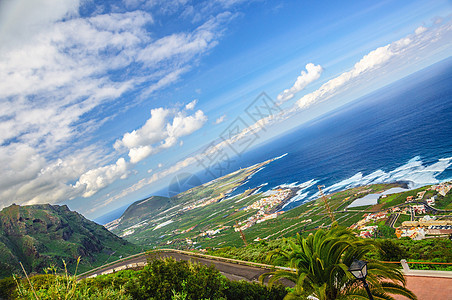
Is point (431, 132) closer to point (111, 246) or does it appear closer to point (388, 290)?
point (388, 290)

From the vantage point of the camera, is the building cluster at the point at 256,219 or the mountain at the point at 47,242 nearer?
the mountain at the point at 47,242

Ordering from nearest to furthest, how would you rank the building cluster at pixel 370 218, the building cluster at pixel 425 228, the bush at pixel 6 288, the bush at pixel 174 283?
the bush at pixel 174 283 < the bush at pixel 6 288 < the building cluster at pixel 425 228 < the building cluster at pixel 370 218

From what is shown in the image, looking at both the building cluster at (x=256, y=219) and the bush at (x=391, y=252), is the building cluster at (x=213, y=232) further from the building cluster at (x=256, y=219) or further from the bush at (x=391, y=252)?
the bush at (x=391, y=252)

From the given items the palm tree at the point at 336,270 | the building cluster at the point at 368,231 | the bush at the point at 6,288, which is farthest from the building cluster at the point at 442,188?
the bush at the point at 6,288

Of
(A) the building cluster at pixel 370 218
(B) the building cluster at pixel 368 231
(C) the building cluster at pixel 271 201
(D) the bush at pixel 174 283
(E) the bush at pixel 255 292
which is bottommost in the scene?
(C) the building cluster at pixel 271 201

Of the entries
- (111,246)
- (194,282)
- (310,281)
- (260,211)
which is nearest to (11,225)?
(111,246)

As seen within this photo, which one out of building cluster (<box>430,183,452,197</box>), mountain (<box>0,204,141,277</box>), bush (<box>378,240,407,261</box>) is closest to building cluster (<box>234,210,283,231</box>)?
Result: mountain (<box>0,204,141,277</box>)

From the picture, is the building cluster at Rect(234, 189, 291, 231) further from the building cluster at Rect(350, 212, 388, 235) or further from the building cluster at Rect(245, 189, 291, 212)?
the building cluster at Rect(350, 212, 388, 235)

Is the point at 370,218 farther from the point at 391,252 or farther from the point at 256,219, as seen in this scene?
the point at 256,219

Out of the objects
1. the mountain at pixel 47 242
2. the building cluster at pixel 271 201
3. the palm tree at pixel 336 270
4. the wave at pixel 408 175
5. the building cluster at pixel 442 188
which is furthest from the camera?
the building cluster at pixel 271 201
